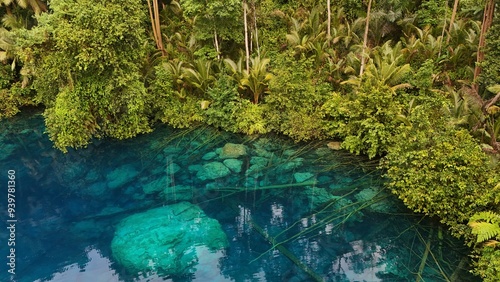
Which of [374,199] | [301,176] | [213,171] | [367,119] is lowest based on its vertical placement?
[374,199]

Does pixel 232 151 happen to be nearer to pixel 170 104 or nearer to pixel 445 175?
pixel 170 104

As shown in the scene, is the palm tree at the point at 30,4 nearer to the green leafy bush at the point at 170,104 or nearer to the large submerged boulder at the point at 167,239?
the green leafy bush at the point at 170,104

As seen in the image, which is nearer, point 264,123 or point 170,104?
point 264,123

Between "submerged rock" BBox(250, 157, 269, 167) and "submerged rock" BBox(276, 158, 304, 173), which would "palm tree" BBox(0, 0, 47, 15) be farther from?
"submerged rock" BBox(276, 158, 304, 173)

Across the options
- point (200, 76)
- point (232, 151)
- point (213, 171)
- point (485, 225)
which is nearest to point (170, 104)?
point (200, 76)

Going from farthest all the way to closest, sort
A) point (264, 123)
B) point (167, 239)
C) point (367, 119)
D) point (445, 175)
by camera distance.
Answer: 1. point (264, 123)
2. point (367, 119)
3. point (167, 239)
4. point (445, 175)

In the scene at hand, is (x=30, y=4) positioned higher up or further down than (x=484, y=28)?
higher up

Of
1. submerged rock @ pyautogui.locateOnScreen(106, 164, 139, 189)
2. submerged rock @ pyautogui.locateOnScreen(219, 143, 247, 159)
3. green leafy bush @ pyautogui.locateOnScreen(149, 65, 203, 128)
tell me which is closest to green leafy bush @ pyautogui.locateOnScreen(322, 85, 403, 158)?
submerged rock @ pyautogui.locateOnScreen(219, 143, 247, 159)

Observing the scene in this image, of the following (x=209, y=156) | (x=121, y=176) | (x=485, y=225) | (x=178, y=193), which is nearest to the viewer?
(x=485, y=225)
